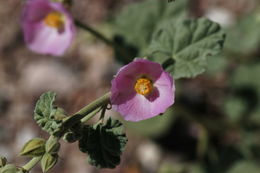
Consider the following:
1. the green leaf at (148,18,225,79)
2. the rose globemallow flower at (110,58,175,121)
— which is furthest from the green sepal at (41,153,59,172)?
the green leaf at (148,18,225,79)

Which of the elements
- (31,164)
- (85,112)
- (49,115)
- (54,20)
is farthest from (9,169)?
(54,20)

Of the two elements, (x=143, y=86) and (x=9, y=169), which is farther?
(x=143, y=86)

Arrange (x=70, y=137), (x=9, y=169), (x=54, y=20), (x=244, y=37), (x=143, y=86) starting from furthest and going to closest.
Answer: (x=244, y=37) → (x=54, y=20) → (x=143, y=86) → (x=70, y=137) → (x=9, y=169)

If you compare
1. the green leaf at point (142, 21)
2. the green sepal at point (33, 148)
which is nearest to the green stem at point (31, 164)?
the green sepal at point (33, 148)

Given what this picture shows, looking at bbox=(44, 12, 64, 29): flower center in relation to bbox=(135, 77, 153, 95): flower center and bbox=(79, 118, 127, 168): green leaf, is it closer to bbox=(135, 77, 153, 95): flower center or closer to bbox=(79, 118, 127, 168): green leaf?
bbox=(135, 77, 153, 95): flower center

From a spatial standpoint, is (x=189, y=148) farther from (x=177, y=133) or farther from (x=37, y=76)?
(x=37, y=76)

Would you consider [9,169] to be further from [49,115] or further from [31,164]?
[49,115]
